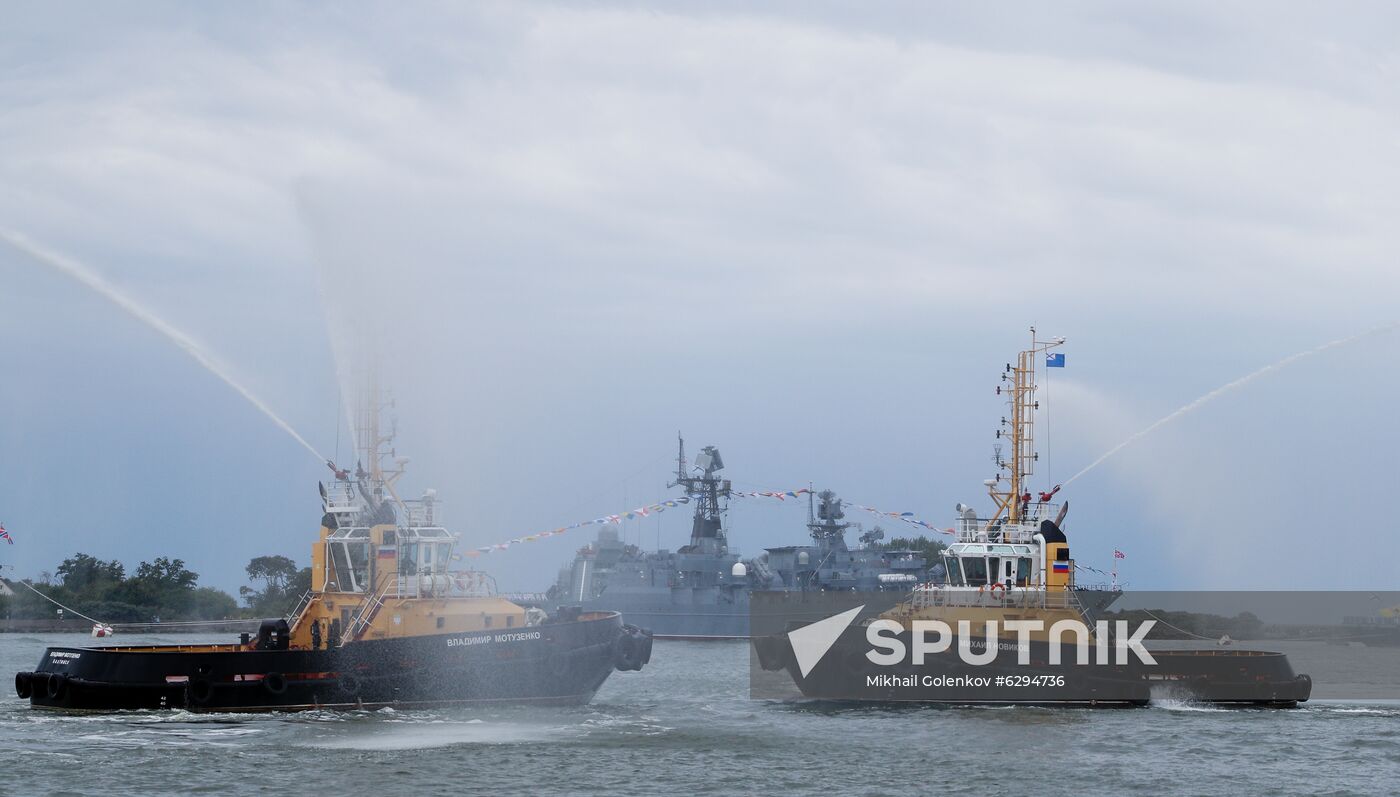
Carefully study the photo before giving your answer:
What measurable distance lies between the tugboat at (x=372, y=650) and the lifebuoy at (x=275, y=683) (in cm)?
2

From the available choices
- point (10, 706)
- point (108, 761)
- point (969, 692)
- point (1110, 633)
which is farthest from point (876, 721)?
point (10, 706)

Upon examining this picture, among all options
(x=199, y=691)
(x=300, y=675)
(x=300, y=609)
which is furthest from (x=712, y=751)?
(x=199, y=691)

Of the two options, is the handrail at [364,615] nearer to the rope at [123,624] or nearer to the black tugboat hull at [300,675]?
the black tugboat hull at [300,675]

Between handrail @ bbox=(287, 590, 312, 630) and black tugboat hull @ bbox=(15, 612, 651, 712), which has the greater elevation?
handrail @ bbox=(287, 590, 312, 630)

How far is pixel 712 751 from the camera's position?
99.1 ft

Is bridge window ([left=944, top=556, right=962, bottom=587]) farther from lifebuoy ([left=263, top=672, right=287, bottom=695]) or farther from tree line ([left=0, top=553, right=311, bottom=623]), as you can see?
tree line ([left=0, top=553, right=311, bottom=623])

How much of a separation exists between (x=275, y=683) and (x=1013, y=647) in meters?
18.2

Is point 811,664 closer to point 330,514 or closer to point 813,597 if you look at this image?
point 330,514

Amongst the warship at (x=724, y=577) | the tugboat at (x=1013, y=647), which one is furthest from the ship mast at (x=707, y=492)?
the tugboat at (x=1013, y=647)

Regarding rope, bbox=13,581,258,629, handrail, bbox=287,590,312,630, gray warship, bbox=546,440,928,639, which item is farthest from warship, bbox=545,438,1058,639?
handrail, bbox=287,590,312,630

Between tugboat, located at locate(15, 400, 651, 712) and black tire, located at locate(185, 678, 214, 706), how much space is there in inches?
0.9

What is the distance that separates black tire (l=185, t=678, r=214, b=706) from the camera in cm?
3403

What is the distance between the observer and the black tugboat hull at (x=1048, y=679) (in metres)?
36.4

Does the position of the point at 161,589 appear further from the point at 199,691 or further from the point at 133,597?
the point at 199,691
